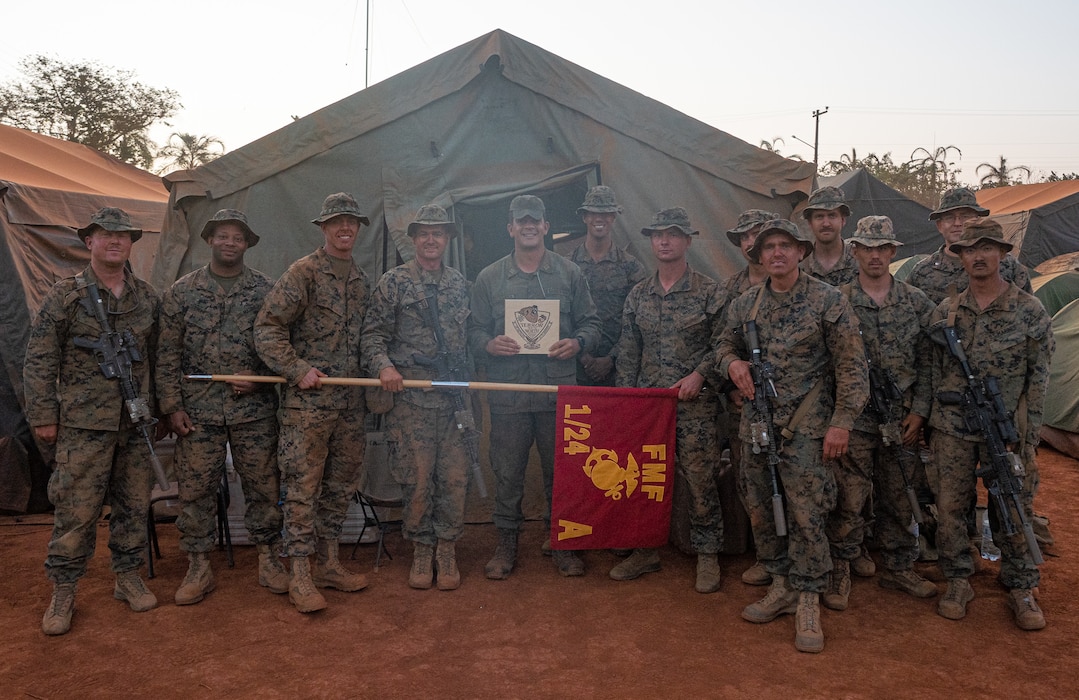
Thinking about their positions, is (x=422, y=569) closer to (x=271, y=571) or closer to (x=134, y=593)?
(x=271, y=571)

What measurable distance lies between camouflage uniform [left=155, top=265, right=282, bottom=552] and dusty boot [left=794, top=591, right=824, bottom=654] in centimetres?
314

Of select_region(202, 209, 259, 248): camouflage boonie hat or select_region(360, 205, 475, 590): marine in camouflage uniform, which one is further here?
select_region(360, 205, 475, 590): marine in camouflage uniform

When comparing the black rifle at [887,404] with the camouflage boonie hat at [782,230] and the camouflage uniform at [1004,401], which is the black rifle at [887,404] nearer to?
the camouflage uniform at [1004,401]

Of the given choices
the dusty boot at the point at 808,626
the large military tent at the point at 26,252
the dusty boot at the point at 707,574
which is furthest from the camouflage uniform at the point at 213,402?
the dusty boot at the point at 808,626

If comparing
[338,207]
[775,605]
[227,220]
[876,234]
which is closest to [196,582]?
[227,220]

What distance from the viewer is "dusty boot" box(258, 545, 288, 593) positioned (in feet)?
15.7

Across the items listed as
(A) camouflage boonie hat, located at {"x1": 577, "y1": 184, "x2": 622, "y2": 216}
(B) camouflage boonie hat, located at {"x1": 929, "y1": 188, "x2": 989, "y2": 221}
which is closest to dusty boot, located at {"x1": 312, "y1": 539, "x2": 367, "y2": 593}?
(A) camouflage boonie hat, located at {"x1": 577, "y1": 184, "x2": 622, "y2": 216}

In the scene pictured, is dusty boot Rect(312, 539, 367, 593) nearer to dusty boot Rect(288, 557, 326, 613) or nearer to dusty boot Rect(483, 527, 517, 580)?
dusty boot Rect(288, 557, 326, 613)

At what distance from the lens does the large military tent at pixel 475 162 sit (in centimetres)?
Answer: 626

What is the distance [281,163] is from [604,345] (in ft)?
9.96

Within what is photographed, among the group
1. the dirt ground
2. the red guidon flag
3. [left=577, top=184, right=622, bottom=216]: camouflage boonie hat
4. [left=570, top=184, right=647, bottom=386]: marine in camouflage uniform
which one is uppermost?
[left=577, top=184, right=622, bottom=216]: camouflage boonie hat

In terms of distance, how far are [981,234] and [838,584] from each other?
85.0 inches

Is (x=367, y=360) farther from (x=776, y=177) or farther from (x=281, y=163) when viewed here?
(x=776, y=177)

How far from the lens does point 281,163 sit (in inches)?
247
